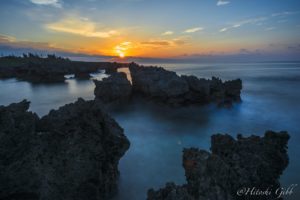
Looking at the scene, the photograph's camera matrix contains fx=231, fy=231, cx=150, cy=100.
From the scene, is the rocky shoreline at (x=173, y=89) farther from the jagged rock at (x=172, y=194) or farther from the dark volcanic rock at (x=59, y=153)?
the jagged rock at (x=172, y=194)

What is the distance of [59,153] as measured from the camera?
22.2 ft

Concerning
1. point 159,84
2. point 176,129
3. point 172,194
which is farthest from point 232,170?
point 159,84

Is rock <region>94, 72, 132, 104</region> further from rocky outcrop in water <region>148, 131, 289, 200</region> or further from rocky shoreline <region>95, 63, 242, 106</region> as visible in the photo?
rocky outcrop in water <region>148, 131, 289, 200</region>

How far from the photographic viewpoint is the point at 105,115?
8469 millimetres

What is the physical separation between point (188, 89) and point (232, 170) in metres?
18.4

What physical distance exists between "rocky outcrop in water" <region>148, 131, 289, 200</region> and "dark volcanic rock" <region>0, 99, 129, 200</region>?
279cm

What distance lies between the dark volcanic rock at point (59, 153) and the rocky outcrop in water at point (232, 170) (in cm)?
279

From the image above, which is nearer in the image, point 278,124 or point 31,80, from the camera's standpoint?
point 278,124

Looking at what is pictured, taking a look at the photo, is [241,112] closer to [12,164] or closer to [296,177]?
[296,177]

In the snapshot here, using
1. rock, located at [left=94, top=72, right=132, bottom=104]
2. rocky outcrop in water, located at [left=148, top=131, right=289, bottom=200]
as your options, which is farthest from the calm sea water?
rocky outcrop in water, located at [left=148, top=131, right=289, bottom=200]

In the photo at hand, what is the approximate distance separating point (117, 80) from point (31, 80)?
110 ft

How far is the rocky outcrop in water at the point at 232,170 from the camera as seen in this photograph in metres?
5.06

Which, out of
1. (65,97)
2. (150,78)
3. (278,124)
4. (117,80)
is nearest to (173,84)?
(150,78)

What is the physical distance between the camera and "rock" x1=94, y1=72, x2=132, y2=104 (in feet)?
81.5
